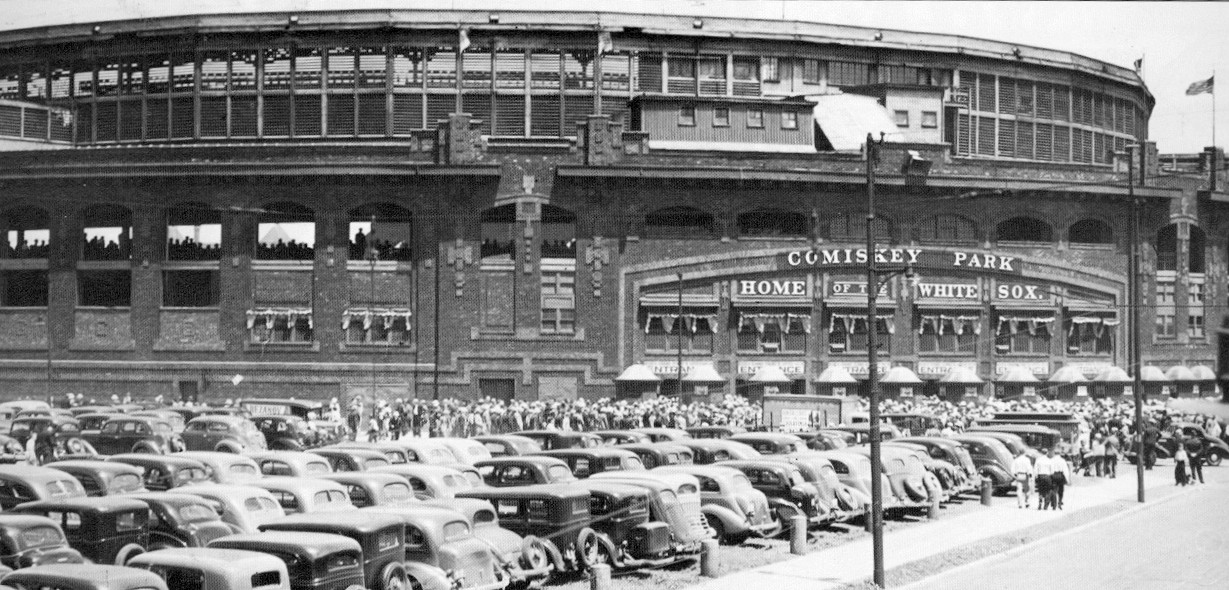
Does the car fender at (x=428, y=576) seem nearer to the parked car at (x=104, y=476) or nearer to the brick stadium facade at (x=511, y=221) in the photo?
the parked car at (x=104, y=476)

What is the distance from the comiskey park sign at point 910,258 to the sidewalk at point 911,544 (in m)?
21.9

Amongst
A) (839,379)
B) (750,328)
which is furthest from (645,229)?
(839,379)

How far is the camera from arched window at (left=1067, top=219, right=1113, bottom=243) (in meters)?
64.9

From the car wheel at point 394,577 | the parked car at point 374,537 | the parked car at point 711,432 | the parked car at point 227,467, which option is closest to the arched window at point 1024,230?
the parked car at point 711,432

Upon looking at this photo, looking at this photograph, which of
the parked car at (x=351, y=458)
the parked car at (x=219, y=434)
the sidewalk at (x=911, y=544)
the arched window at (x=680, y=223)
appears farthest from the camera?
the arched window at (x=680, y=223)

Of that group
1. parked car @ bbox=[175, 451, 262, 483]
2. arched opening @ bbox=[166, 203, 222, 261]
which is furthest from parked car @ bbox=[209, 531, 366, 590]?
arched opening @ bbox=[166, 203, 222, 261]

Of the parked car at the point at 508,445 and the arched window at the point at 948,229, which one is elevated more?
the arched window at the point at 948,229

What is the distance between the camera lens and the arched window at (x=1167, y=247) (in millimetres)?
66250

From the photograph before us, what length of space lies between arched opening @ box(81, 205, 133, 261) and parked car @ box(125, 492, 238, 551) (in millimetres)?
41039

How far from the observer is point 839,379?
193 feet

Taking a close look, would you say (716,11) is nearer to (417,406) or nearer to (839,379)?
(839,379)

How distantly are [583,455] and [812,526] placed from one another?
538 centimetres

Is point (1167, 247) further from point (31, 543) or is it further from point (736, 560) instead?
point (31, 543)

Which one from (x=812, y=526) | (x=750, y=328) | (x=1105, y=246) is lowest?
(x=812, y=526)
